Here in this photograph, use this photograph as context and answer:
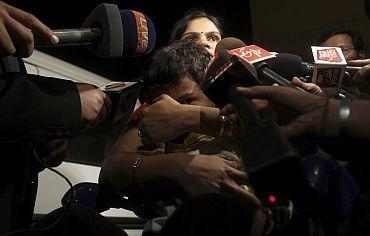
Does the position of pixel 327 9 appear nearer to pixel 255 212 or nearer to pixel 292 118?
pixel 292 118

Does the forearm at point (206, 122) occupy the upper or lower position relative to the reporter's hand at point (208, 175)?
upper

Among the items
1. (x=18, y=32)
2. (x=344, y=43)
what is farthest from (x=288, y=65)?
(x=344, y=43)

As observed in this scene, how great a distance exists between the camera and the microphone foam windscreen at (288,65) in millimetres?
1244

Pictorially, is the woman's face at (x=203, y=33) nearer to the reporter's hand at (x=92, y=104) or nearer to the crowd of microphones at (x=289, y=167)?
the reporter's hand at (x=92, y=104)

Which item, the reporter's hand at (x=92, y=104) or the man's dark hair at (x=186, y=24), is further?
the man's dark hair at (x=186, y=24)

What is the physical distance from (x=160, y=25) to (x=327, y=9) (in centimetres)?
101

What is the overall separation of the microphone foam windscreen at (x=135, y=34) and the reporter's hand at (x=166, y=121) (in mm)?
171

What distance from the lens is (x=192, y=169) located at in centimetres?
117

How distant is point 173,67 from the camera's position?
147 cm

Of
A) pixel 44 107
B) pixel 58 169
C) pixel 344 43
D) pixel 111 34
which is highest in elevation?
pixel 111 34

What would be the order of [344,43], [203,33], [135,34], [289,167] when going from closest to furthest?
[289,167] → [135,34] → [203,33] → [344,43]

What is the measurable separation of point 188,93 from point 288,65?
0.33 metres

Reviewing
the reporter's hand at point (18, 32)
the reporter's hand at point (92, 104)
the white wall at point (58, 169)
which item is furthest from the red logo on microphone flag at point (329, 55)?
the white wall at point (58, 169)

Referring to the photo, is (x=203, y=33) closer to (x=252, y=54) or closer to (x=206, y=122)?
(x=206, y=122)
